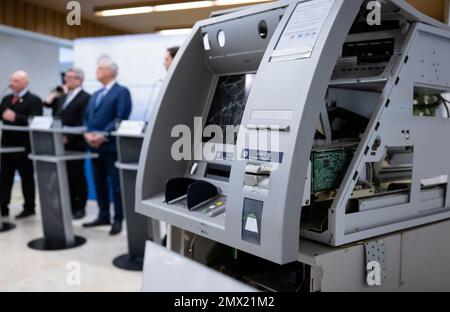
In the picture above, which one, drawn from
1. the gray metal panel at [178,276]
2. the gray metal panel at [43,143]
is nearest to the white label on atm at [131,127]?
the gray metal panel at [43,143]

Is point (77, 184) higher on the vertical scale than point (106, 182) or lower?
lower

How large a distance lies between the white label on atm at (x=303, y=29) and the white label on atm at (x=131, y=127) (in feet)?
6.02

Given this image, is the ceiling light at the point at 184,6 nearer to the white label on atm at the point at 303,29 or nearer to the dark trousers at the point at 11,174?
the dark trousers at the point at 11,174

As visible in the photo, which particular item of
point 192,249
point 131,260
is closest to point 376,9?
A: point 192,249

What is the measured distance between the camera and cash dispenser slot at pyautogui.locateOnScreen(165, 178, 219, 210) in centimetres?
152

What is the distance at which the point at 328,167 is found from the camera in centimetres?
133

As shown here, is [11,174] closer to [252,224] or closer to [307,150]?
[252,224]

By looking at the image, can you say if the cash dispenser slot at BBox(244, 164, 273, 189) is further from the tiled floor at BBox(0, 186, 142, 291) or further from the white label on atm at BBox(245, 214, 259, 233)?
the tiled floor at BBox(0, 186, 142, 291)

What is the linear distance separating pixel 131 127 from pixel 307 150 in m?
2.09

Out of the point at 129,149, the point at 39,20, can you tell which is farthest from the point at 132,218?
the point at 39,20

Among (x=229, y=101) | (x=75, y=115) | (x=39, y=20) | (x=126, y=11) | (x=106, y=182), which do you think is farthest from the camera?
(x=39, y=20)

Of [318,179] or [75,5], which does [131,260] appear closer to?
[75,5]

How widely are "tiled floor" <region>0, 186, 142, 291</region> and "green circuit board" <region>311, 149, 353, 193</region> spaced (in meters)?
2.02

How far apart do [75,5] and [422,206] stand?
6.30 feet
